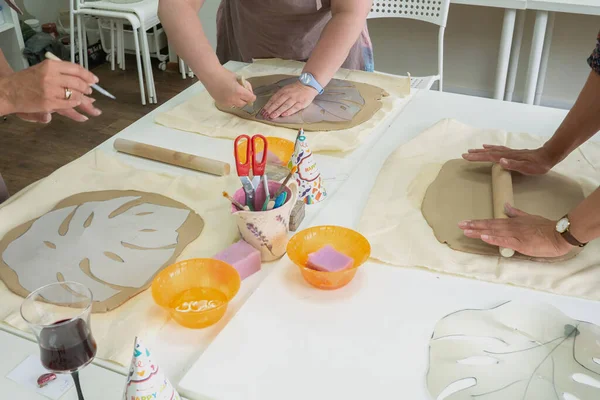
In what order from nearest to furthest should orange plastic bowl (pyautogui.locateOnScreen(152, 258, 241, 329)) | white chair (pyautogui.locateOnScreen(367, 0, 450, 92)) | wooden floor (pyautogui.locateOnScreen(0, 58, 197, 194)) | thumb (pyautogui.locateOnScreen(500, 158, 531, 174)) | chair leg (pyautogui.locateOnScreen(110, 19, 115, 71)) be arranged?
orange plastic bowl (pyautogui.locateOnScreen(152, 258, 241, 329)) → thumb (pyautogui.locateOnScreen(500, 158, 531, 174)) → white chair (pyautogui.locateOnScreen(367, 0, 450, 92)) → wooden floor (pyautogui.locateOnScreen(0, 58, 197, 194)) → chair leg (pyautogui.locateOnScreen(110, 19, 115, 71))

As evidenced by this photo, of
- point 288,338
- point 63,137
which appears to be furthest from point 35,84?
point 63,137

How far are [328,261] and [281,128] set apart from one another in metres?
0.59

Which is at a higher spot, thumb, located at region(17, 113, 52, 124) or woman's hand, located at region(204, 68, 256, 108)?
thumb, located at region(17, 113, 52, 124)

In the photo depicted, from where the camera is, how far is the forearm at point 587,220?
0.95 metres

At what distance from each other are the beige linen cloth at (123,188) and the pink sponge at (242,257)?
6 centimetres

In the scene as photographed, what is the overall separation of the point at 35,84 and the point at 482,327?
91 cm

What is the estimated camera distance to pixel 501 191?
114 centimetres

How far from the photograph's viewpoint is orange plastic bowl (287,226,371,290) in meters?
0.95

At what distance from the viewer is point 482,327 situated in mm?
869

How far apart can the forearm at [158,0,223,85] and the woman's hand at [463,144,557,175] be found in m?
0.73

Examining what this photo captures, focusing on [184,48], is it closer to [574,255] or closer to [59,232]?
[59,232]

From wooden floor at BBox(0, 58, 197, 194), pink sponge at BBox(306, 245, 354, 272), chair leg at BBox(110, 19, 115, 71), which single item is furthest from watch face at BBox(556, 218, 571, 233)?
chair leg at BBox(110, 19, 115, 71)

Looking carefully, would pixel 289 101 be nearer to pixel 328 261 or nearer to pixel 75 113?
pixel 75 113

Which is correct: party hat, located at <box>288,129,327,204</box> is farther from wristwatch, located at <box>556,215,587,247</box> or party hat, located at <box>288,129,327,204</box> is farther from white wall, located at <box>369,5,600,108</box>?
white wall, located at <box>369,5,600,108</box>
